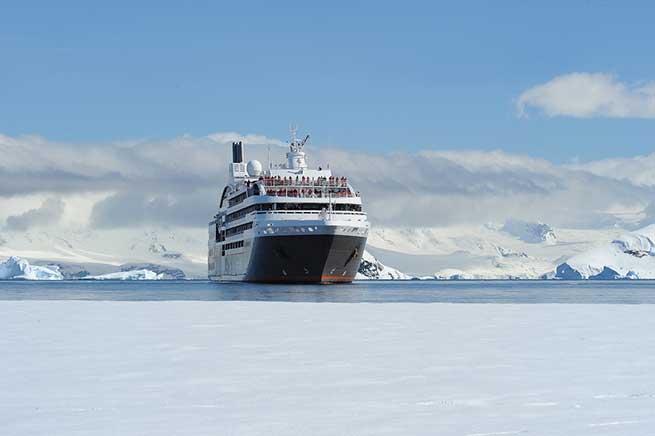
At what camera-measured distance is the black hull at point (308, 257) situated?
309ft

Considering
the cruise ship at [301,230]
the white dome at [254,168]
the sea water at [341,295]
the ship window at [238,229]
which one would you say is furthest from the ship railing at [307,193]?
the white dome at [254,168]

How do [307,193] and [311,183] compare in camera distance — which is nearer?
[307,193]

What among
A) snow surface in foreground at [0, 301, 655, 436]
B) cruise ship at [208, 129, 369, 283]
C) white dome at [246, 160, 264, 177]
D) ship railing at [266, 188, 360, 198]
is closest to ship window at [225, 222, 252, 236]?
cruise ship at [208, 129, 369, 283]

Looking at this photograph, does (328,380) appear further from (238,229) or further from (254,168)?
(254,168)

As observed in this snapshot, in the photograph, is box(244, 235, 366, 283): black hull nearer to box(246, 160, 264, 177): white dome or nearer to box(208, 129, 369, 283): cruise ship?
box(208, 129, 369, 283): cruise ship

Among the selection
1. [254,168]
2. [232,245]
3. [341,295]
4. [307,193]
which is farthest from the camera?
[254,168]

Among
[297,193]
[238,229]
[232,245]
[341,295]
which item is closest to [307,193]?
[297,193]

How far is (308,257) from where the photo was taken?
95.2m

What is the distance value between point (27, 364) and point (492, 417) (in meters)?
9.65

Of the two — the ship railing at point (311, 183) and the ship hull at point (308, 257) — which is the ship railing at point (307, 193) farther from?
the ship hull at point (308, 257)

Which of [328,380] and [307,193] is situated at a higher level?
[307,193]

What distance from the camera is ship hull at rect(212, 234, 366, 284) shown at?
94.2 metres

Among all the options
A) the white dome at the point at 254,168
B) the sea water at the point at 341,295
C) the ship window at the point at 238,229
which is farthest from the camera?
the white dome at the point at 254,168

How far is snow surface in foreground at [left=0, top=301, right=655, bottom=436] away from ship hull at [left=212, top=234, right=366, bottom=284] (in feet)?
221
